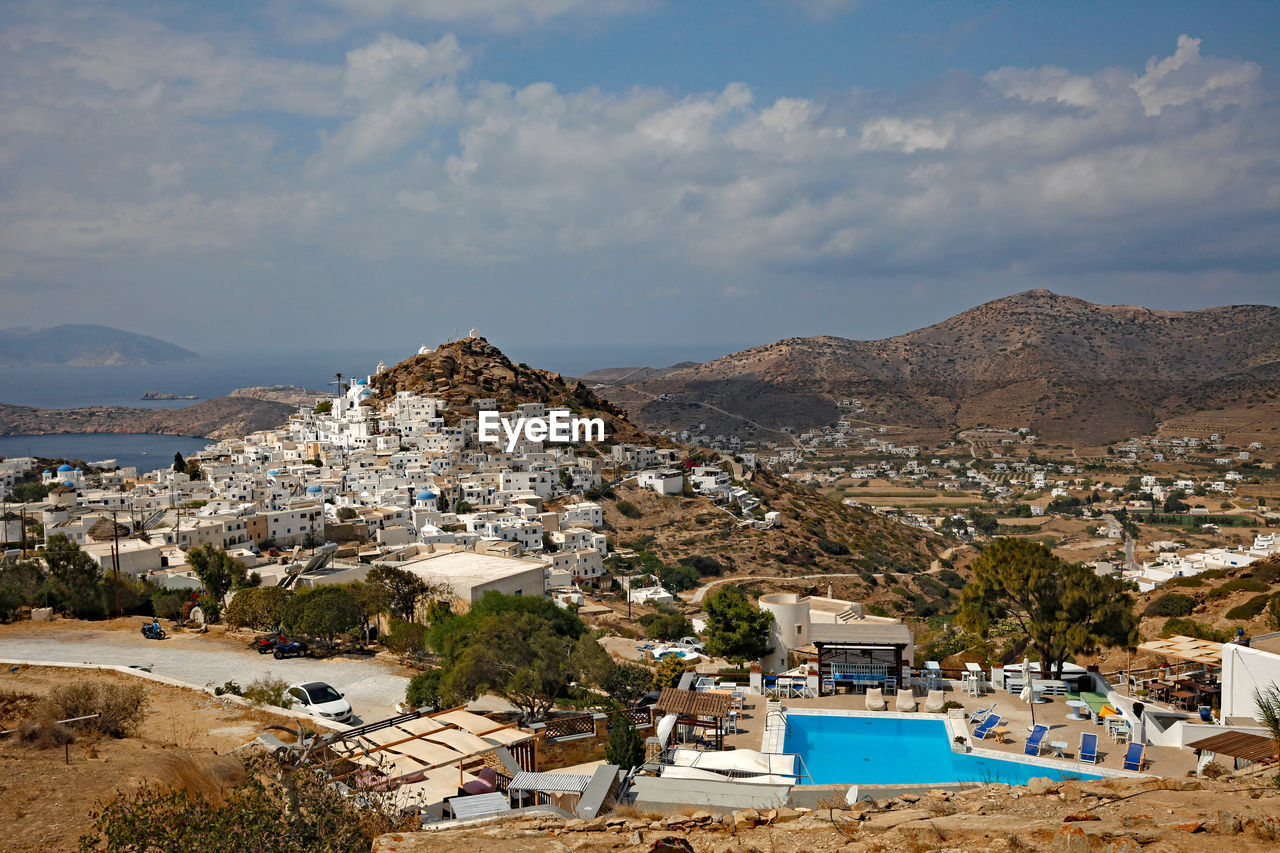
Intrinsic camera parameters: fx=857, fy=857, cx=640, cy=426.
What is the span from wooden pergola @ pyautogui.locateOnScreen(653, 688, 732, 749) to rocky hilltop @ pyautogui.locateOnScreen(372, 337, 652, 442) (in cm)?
5468

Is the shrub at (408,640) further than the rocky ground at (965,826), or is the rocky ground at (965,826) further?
the shrub at (408,640)

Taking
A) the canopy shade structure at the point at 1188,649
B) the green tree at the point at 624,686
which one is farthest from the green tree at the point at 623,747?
the canopy shade structure at the point at 1188,649

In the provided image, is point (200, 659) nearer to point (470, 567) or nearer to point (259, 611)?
point (259, 611)

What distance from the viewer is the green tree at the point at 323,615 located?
55.4ft

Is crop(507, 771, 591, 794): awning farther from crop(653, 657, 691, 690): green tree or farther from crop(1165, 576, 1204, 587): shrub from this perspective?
crop(1165, 576, 1204, 587): shrub

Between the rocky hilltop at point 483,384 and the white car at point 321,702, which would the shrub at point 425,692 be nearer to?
the white car at point 321,702

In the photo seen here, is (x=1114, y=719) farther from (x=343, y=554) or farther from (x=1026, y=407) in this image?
(x=1026, y=407)

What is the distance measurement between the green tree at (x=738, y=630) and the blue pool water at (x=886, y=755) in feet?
13.2

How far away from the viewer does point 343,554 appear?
35281 millimetres

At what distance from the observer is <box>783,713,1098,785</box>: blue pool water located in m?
10.6

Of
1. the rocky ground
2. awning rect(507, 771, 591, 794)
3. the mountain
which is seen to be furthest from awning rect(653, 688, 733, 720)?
the mountain

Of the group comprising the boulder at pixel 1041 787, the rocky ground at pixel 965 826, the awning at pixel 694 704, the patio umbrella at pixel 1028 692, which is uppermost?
the rocky ground at pixel 965 826

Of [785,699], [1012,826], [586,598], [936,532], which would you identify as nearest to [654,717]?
[785,699]

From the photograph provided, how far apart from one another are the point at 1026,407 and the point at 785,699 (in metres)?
105
